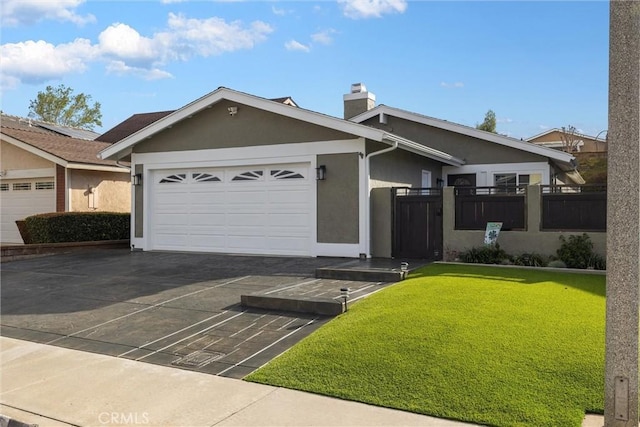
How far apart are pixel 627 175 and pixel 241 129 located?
37.0ft

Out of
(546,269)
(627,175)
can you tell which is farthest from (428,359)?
(546,269)

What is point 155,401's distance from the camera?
186 inches

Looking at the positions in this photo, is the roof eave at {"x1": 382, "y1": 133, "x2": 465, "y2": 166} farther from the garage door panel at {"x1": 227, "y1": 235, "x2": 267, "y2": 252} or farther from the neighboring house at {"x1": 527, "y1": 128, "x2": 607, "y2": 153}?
the neighboring house at {"x1": 527, "y1": 128, "x2": 607, "y2": 153}

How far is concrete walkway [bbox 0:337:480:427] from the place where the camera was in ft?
13.9

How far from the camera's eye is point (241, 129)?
13930mm

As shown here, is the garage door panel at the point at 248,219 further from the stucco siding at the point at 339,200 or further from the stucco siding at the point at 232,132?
the stucco siding at the point at 232,132

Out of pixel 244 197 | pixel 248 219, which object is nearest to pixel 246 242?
pixel 248 219

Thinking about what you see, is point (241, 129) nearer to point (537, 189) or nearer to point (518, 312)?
point (537, 189)

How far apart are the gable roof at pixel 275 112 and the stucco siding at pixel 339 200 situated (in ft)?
2.68

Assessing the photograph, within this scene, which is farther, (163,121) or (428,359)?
(163,121)

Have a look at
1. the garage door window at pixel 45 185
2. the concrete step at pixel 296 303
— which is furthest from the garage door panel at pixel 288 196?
the garage door window at pixel 45 185

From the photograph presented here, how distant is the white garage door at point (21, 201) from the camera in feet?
61.4

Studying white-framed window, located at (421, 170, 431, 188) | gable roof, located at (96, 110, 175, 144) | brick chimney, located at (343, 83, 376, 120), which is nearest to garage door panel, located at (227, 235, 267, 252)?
white-framed window, located at (421, 170, 431, 188)

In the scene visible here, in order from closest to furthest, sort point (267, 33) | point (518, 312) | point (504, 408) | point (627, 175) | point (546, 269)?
point (627, 175) < point (504, 408) < point (518, 312) < point (546, 269) < point (267, 33)
